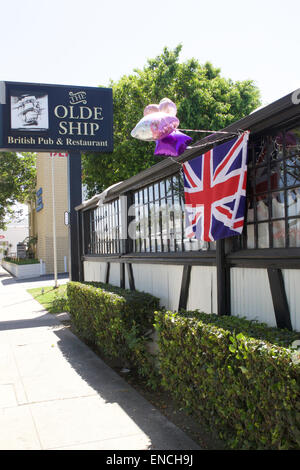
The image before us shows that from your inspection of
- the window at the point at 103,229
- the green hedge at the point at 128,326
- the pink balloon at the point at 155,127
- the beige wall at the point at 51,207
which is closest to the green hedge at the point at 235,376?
the green hedge at the point at 128,326

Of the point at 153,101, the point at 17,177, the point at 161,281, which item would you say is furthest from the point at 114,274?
the point at 17,177

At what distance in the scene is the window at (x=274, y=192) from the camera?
12.8ft

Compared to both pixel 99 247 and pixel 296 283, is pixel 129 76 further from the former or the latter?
pixel 296 283

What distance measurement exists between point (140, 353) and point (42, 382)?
137 centimetres

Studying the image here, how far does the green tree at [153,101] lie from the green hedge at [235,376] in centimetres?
1003

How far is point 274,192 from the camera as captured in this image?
13.6 ft

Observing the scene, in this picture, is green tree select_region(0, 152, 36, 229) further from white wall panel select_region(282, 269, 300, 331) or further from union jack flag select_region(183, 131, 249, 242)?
white wall panel select_region(282, 269, 300, 331)

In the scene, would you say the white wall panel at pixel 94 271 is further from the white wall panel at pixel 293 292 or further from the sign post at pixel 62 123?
the white wall panel at pixel 293 292

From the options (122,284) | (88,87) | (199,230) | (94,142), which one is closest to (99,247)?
(122,284)

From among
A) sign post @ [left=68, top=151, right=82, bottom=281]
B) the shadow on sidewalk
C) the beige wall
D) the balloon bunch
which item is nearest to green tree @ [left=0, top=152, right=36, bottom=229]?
the beige wall

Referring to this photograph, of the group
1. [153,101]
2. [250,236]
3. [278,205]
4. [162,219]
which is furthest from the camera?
[153,101]

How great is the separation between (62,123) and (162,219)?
6.57m

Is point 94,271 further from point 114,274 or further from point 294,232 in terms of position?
point 294,232

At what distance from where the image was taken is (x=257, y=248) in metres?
4.38
